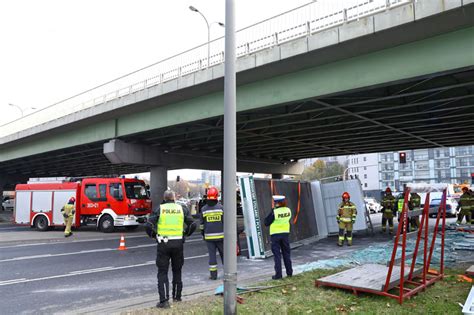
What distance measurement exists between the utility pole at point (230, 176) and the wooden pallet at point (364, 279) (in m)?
2.35

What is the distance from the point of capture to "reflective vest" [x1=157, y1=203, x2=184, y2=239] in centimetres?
614

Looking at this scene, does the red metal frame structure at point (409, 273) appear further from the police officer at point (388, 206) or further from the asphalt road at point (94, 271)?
the police officer at point (388, 206)

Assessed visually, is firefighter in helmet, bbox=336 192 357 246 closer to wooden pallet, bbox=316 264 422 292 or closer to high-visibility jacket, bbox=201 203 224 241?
wooden pallet, bbox=316 264 422 292

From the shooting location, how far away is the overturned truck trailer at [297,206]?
10.9 m

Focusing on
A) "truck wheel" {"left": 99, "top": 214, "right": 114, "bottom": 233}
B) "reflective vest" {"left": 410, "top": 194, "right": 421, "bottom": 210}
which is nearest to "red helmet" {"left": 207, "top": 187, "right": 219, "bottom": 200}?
"reflective vest" {"left": 410, "top": 194, "right": 421, "bottom": 210}

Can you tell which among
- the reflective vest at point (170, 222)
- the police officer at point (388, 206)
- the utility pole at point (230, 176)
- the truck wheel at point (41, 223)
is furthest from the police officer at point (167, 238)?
the truck wheel at point (41, 223)

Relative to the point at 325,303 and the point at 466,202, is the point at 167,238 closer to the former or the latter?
the point at 325,303

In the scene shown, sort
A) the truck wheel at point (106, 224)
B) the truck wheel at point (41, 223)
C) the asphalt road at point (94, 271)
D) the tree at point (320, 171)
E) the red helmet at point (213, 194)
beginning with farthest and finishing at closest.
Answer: the tree at point (320, 171) < the truck wheel at point (41, 223) < the truck wheel at point (106, 224) < the red helmet at point (213, 194) < the asphalt road at point (94, 271)

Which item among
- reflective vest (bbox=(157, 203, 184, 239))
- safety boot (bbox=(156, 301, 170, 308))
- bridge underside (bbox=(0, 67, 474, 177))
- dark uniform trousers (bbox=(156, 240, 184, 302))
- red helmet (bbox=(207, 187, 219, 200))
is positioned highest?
bridge underside (bbox=(0, 67, 474, 177))

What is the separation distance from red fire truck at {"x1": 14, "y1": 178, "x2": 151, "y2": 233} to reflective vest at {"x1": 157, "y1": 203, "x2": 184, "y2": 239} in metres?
13.5

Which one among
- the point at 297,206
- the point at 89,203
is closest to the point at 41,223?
the point at 89,203

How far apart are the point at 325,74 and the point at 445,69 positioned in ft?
11.6

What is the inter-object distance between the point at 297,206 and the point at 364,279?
7.10 meters

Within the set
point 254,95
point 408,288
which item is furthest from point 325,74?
point 408,288
